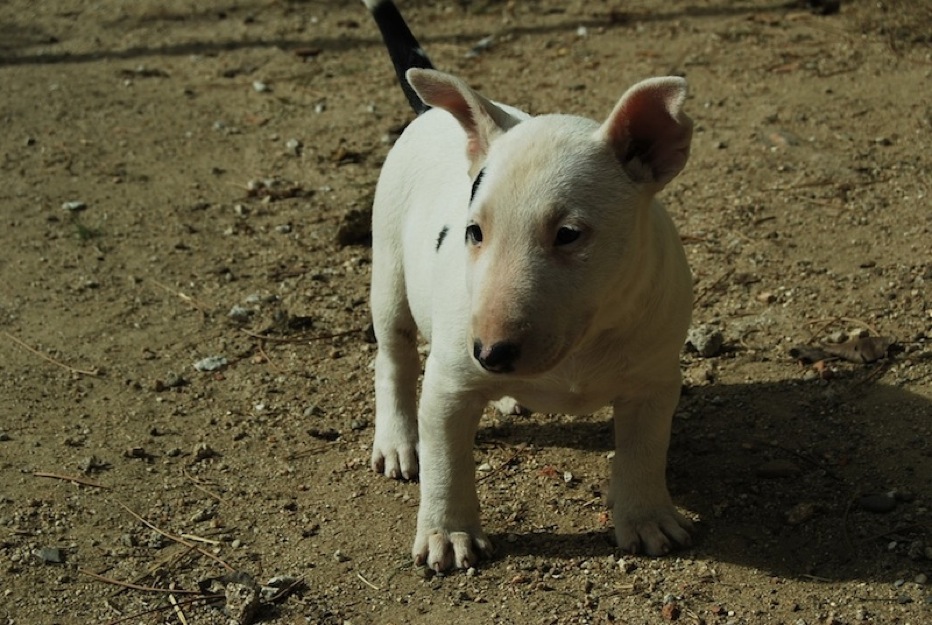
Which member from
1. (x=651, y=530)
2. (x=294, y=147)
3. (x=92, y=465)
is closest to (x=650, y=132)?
(x=651, y=530)

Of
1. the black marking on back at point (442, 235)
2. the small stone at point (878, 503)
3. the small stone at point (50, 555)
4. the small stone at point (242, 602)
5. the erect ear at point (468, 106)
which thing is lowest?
the small stone at point (50, 555)

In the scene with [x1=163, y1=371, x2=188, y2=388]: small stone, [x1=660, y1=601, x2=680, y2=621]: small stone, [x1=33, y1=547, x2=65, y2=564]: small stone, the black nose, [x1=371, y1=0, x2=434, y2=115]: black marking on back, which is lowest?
[x1=163, y1=371, x2=188, y2=388]: small stone

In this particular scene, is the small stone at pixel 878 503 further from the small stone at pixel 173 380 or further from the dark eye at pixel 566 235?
the small stone at pixel 173 380

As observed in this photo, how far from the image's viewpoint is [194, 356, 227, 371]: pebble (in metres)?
6.59

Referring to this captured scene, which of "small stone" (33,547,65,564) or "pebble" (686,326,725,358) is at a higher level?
"pebble" (686,326,725,358)

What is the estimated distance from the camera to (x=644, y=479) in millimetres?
5074

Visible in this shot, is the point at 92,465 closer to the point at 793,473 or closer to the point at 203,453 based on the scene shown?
the point at 203,453

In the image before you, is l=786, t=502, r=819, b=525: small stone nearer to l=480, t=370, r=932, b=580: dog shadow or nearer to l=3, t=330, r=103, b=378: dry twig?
l=480, t=370, r=932, b=580: dog shadow

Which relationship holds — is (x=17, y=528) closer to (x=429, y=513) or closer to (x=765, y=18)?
(x=429, y=513)

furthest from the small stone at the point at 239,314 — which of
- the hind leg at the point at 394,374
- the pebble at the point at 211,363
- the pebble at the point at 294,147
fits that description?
the pebble at the point at 294,147

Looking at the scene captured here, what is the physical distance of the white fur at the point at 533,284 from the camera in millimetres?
4117

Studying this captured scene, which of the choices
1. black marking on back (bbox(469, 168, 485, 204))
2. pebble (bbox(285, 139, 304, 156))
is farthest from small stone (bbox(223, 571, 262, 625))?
pebble (bbox(285, 139, 304, 156))

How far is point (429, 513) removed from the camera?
502cm

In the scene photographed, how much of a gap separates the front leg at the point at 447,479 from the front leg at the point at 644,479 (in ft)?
1.91
